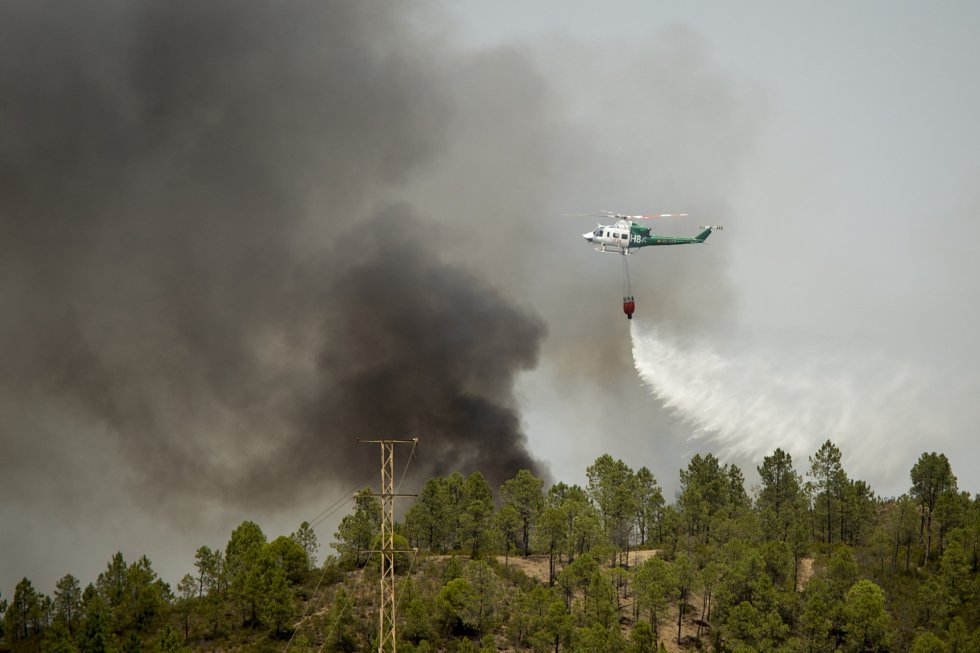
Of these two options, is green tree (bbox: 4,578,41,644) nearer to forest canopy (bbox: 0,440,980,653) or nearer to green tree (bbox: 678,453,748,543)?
forest canopy (bbox: 0,440,980,653)

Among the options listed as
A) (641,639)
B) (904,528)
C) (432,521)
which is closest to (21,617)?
(432,521)

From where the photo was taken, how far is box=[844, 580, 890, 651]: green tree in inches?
5468

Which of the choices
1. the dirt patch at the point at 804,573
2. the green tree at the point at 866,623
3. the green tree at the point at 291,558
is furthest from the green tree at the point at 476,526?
the green tree at the point at 866,623

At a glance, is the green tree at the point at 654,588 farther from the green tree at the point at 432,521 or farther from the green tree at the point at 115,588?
the green tree at the point at 115,588

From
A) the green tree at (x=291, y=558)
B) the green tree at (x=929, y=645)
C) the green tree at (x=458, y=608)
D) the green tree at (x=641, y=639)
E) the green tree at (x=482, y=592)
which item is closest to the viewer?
the green tree at (x=929, y=645)

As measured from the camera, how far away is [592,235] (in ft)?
561

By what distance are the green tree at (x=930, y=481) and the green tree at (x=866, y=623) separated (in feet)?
117

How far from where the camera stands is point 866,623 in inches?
5482

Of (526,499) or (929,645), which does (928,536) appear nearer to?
Result: (929,645)

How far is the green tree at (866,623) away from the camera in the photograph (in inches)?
5468

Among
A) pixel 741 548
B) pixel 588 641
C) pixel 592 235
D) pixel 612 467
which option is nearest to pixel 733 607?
pixel 741 548

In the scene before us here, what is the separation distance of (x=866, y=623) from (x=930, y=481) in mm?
42589

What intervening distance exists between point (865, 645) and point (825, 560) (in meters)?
25.9

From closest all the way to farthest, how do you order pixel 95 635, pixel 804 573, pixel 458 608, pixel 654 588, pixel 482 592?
pixel 95 635
pixel 654 588
pixel 458 608
pixel 482 592
pixel 804 573
